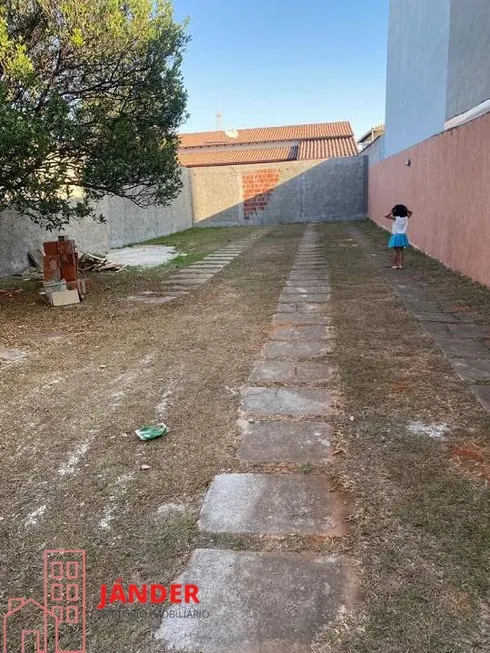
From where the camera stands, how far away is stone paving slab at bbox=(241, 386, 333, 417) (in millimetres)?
2719

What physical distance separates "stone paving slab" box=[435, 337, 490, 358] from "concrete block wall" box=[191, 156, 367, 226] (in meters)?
15.6

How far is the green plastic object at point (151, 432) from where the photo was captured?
97.5 inches

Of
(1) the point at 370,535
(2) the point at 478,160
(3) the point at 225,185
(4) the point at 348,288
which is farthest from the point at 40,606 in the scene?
(3) the point at 225,185

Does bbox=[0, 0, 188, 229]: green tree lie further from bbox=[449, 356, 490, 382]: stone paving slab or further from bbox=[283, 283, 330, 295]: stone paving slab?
bbox=[449, 356, 490, 382]: stone paving slab

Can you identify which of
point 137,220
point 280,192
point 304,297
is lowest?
point 304,297

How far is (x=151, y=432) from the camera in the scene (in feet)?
8.26

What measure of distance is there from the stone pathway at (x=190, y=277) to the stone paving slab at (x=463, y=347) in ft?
10.8

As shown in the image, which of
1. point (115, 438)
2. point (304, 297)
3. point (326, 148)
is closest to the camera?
point (115, 438)

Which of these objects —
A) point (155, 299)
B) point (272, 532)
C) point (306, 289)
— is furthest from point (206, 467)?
point (306, 289)

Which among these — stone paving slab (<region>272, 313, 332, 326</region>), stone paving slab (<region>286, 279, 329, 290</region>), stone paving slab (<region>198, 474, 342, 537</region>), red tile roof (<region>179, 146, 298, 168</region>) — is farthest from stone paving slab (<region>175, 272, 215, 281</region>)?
red tile roof (<region>179, 146, 298, 168</region>)

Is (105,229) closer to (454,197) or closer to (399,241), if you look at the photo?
(399,241)

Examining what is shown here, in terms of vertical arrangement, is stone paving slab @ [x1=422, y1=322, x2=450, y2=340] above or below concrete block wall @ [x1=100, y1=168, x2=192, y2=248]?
below

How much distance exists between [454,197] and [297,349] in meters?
4.60

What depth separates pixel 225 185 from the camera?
62.4 feet
